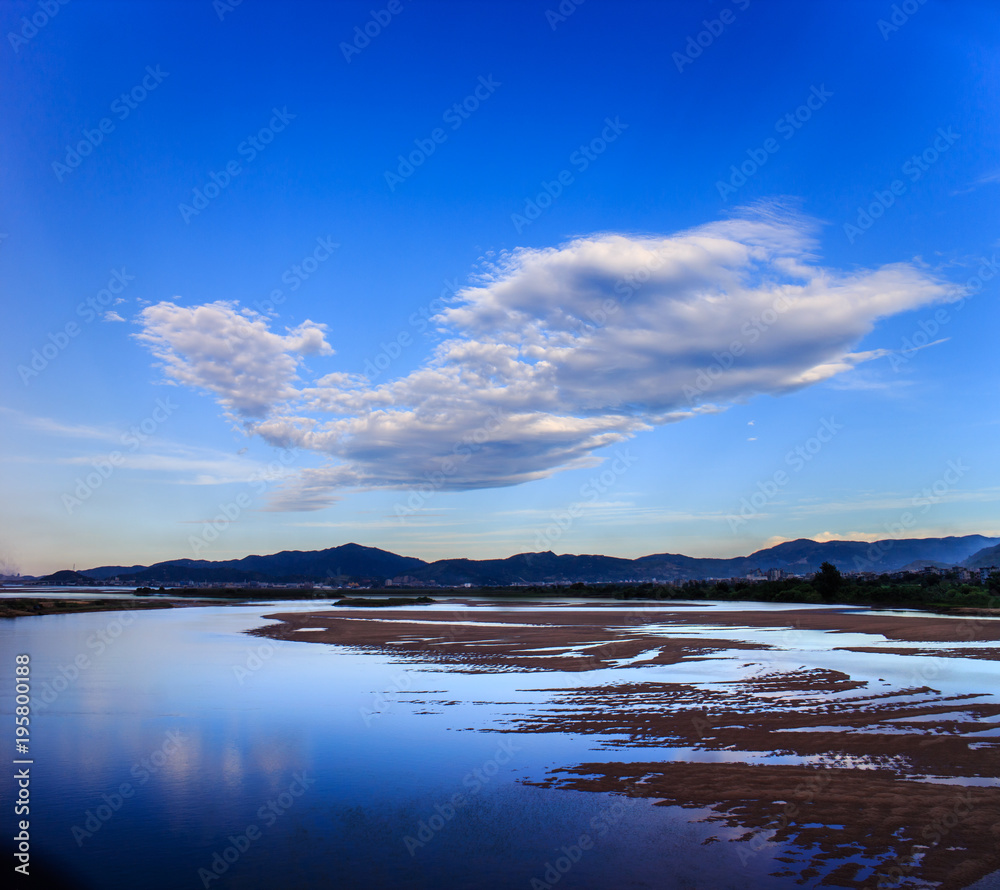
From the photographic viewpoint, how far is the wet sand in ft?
30.6

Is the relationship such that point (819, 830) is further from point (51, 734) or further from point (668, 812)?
point (51, 734)

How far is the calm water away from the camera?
9.19 meters

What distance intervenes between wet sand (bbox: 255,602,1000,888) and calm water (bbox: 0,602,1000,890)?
27.7 inches

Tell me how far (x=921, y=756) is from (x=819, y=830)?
5.19 meters

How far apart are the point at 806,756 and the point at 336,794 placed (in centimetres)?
974

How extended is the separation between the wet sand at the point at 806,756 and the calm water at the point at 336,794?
2.31 feet

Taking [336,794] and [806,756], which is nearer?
[336,794]

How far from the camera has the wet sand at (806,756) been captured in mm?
9336

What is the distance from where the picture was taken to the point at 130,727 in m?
17.4

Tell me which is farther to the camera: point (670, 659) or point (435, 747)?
point (670, 659)

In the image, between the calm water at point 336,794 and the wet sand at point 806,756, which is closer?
the calm water at point 336,794

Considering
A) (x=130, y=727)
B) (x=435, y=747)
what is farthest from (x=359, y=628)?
(x=435, y=747)

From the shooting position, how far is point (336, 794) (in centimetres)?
1232

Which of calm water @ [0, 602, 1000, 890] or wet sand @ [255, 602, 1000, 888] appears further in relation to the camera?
wet sand @ [255, 602, 1000, 888]
